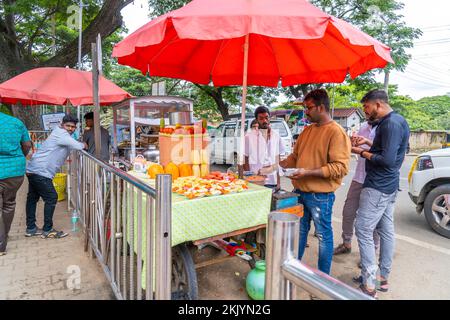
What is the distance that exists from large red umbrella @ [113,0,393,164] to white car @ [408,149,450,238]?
200cm

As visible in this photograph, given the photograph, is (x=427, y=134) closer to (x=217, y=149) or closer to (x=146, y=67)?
(x=217, y=149)

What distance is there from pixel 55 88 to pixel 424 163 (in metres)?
6.13

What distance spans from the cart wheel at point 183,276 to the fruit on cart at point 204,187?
46 cm

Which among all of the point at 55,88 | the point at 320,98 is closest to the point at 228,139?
the point at 55,88

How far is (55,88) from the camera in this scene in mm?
4977

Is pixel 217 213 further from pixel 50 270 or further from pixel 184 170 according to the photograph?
pixel 50 270

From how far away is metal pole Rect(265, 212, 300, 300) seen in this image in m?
1.07

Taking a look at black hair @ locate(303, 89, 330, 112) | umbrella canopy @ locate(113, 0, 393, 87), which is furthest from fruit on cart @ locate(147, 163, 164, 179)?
black hair @ locate(303, 89, 330, 112)

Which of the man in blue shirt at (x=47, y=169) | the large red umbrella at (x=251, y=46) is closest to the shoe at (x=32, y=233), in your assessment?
the man in blue shirt at (x=47, y=169)

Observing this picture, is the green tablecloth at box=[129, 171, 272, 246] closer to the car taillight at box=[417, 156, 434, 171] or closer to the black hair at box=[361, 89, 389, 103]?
the black hair at box=[361, 89, 389, 103]

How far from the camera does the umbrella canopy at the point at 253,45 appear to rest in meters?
2.06
